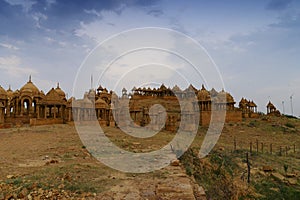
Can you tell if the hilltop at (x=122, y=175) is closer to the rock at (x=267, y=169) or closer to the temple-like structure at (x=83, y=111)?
the rock at (x=267, y=169)

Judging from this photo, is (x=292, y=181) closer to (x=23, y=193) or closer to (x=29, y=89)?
(x=23, y=193)

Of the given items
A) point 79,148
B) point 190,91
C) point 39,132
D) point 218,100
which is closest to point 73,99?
point 39,132

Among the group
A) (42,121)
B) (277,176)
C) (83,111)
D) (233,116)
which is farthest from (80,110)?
(277,176)

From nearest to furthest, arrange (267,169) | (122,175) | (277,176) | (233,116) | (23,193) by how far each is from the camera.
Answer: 1. (23,193)
2. (122,175)
3. (277,176)
4. (267,169)
5. (233,116)

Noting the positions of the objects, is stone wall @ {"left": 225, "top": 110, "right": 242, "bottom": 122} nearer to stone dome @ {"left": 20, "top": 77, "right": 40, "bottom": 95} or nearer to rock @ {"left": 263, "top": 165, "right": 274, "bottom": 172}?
rock @ {"left": 263, "top": 165, "right": 274, "bottom": 172}

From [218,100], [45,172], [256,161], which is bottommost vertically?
[256,161]

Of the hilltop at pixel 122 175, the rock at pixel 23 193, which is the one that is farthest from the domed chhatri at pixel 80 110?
the rock at pixel 23 193

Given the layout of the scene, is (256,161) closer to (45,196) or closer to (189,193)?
(189,193)

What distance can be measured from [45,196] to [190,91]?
54392 millimetres

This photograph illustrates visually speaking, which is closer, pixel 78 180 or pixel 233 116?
pixel 78 180

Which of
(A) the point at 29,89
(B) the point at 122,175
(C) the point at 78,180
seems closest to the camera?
(C) the point at 78,180

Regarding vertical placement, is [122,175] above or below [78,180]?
below

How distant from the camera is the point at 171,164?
12.6 metres

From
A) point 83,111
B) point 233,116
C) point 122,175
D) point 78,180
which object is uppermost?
point 83,111
